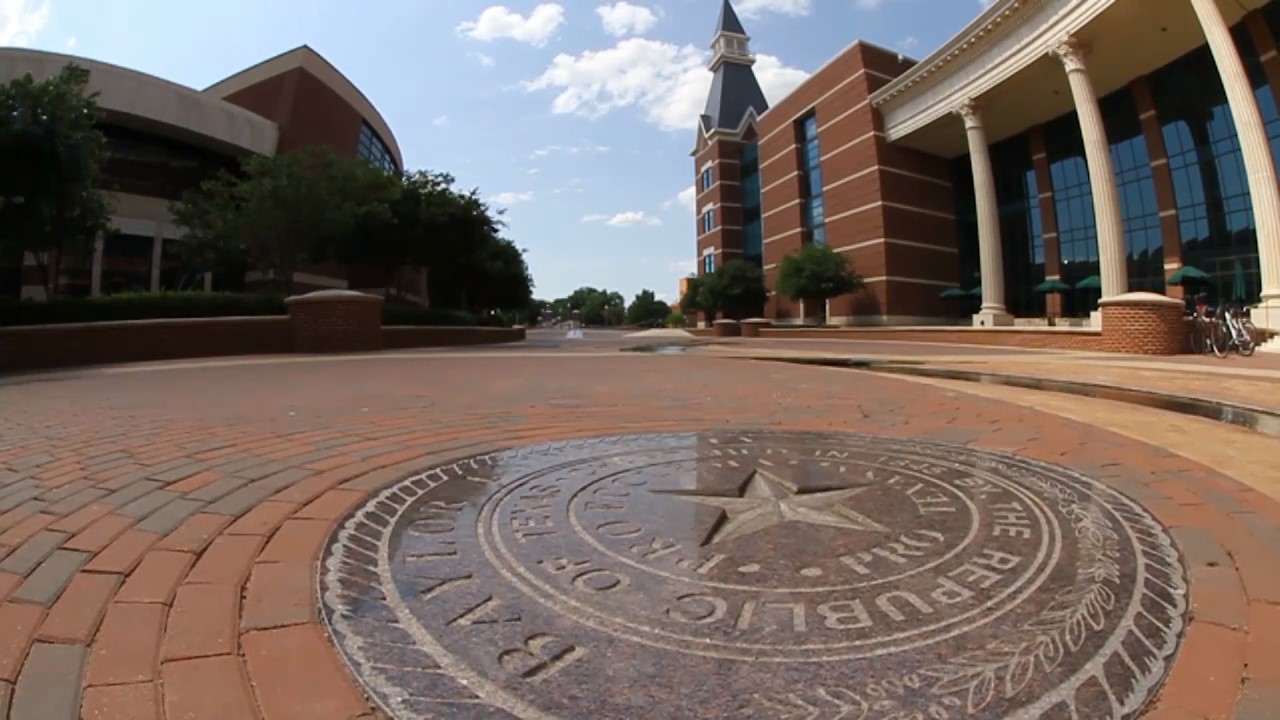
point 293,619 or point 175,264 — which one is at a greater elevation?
point 175,264

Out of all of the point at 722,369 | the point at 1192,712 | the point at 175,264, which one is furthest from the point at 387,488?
the point at 175,264

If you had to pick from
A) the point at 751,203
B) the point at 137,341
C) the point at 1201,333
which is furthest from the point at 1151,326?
the point at 751,203

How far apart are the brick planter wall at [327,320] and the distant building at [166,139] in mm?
22435

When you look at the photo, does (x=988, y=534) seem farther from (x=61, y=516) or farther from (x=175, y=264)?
(x=175, y=264)

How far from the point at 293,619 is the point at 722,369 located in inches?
385

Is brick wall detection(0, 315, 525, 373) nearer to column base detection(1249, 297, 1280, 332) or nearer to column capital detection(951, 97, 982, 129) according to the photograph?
column base detection(1249, 297, 1280, 332)

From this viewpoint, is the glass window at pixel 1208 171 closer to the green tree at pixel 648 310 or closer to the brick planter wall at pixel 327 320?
the brick planter wall at pixel 327 320

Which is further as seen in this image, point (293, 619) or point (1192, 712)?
point (293, 619)

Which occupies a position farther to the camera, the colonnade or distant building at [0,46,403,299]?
distant building at [0,46,403,299]

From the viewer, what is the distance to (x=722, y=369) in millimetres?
11219

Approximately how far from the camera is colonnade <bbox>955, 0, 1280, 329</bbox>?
68.3ft

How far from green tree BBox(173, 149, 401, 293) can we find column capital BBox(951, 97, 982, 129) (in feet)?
99.7

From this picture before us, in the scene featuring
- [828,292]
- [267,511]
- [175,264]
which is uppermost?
[175,264]

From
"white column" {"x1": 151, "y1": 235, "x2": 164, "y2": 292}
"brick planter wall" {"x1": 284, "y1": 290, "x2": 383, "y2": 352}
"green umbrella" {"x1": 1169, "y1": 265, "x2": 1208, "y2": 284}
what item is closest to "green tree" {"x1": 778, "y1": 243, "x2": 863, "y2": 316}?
"green umbrella" {"x1": 1169, "y1": 265, "x2": 1208, "y2": 284}
